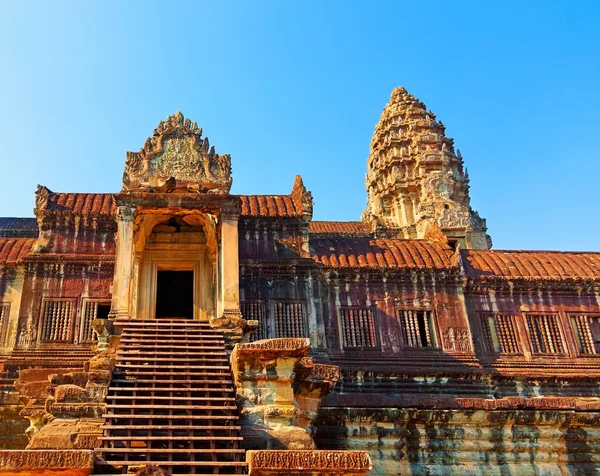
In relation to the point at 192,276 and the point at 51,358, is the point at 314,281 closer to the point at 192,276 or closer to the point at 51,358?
the point at 192,276

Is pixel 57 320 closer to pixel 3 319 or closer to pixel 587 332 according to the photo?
pixel 3 319

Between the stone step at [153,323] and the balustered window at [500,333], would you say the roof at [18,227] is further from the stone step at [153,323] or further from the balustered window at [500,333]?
the balustered window at [500,333]

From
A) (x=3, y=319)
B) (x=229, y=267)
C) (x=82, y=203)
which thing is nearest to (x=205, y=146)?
(x=229, y=267)

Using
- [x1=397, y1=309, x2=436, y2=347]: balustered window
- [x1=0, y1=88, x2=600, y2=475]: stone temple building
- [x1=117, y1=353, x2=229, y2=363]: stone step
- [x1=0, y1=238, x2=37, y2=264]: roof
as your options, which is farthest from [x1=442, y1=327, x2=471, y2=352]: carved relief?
[x1=0, y1=238, x2=37, y2=264]: roof

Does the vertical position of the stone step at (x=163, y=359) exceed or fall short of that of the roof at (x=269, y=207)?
it falls short

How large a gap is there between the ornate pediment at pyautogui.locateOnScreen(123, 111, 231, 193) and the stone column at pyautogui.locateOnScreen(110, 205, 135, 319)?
2.55ft

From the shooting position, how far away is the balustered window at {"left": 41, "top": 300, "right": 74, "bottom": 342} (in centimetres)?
1727

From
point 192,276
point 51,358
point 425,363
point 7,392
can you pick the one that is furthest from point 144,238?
point 425,363

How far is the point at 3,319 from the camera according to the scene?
57.2ft

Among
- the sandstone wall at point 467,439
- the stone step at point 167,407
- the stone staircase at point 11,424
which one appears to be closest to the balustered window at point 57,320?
the stone staircase at point 11,424

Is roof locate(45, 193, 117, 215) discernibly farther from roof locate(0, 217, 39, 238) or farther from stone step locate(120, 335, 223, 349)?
roof locate(0, 217, 39, 238)

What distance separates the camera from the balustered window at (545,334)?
62.6 ft

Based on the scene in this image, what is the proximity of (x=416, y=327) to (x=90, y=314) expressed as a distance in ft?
30.4

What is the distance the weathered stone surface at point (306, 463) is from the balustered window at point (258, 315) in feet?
32.0
